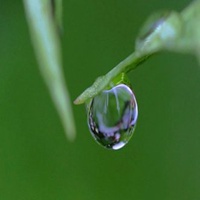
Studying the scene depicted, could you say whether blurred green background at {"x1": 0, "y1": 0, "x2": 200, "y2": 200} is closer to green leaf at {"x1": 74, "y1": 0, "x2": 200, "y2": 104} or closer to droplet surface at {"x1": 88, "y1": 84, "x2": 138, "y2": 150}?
droplet surface at {"x1": 88, "y1": 84, "x2": 138, "y2": 150}

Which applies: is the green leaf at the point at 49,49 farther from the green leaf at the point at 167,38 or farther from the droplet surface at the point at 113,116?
the droplet surface at the point at 113,116

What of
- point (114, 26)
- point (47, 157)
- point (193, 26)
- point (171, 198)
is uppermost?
point (114, 26)

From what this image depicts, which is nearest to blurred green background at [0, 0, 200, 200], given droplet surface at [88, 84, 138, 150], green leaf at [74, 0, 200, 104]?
droplet surface at [88, 84, 138, 150]

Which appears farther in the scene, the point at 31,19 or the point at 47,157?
the point at 47,157

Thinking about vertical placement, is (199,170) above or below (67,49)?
below

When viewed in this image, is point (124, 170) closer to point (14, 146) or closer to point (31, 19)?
point (14, 146)

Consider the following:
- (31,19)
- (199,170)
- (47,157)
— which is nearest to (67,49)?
(47,157)

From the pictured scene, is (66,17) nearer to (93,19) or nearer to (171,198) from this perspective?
(93,19)

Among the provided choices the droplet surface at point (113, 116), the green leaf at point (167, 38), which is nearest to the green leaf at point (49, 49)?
the green leaf at point (167, 38)
